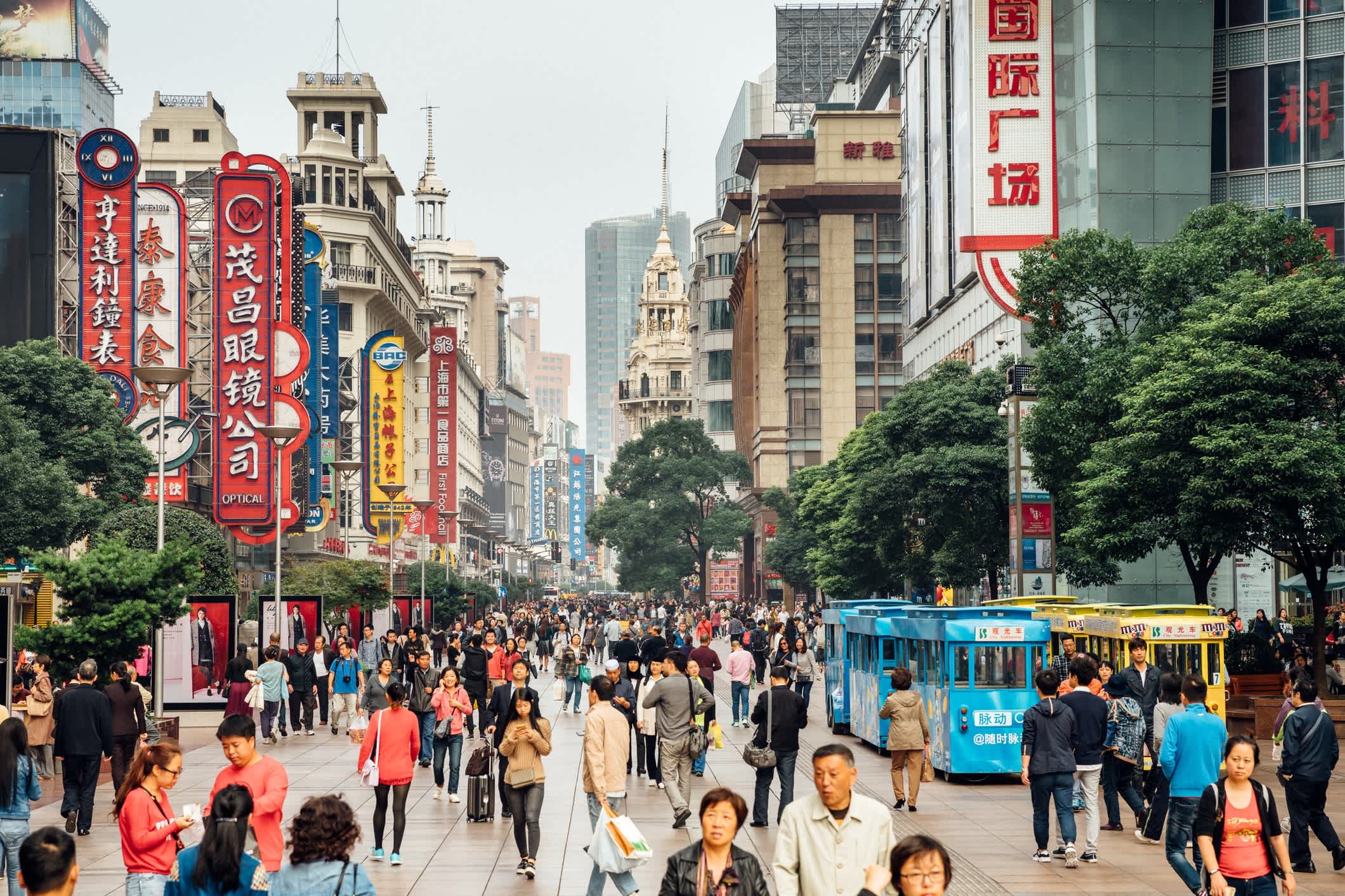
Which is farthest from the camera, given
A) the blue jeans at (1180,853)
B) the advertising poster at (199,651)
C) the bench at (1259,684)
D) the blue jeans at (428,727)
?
the advertising poster at (199,651)

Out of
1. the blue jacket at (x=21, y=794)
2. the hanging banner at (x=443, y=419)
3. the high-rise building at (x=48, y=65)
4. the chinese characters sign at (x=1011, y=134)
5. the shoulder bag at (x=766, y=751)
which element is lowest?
the shoulder bag at (x=766, y=751)

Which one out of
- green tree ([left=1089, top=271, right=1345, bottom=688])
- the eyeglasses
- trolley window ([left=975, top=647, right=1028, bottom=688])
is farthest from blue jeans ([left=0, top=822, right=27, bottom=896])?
green tree ([left=1089, top=271, right=1345, bottom=688])

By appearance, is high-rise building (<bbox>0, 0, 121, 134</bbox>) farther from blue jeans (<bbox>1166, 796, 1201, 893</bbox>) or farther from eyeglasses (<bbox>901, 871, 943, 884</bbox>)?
eyeglasses (<bbox>901, 871, 943, 884</bbox>)

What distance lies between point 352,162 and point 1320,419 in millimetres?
73347

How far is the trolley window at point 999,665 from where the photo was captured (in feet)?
69.7

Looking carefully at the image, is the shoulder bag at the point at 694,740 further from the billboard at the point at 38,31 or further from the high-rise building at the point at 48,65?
the billboard at the point at 38,31

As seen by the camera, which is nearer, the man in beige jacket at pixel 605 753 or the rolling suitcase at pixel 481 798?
the man in beige jacket at pixel 605 753

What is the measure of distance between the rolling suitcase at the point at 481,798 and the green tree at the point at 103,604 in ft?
27.1

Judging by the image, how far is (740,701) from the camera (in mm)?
30703

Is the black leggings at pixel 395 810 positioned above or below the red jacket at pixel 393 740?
below

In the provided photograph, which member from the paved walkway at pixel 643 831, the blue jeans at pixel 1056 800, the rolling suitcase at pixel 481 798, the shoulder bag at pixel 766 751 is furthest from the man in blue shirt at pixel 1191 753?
the rolling suitcase at pixel 481 798

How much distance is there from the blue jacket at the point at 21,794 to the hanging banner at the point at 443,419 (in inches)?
3417

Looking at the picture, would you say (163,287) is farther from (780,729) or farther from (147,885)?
(147,885)

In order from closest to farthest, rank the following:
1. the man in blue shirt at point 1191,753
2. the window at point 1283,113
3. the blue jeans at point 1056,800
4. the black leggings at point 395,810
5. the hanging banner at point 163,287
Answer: the man in blue shirt at point 1191,753 → the black leggings at point 395,810 → the blue jeans at point 1056,800 → the hanging banner at point 163,287 → the window at point 1283,113
